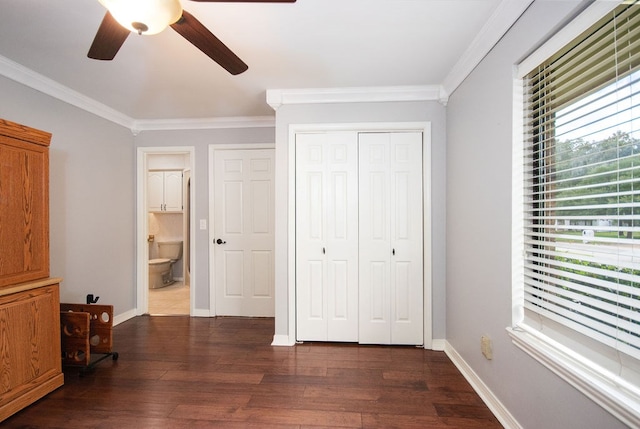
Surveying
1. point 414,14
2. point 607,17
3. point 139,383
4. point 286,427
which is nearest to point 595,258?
point 607,17

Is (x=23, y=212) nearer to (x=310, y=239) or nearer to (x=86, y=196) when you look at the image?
(x=86, y=196)

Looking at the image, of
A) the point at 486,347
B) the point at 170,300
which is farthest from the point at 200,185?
the point at 486,347

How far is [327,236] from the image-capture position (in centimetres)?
274

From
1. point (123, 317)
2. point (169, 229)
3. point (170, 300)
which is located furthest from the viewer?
point (169, 229)

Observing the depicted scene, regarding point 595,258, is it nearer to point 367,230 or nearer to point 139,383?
point 367,230

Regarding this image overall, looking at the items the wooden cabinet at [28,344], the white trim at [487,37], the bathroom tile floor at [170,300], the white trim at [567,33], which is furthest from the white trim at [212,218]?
the white trim at [567,33]

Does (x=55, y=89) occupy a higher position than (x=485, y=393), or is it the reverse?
A: (x=55, y=89)

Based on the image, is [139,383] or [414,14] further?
[139,383]

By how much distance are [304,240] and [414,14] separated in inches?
76.0

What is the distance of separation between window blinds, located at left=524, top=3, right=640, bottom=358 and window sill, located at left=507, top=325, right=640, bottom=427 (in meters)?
0.12

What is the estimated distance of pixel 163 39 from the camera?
189cm

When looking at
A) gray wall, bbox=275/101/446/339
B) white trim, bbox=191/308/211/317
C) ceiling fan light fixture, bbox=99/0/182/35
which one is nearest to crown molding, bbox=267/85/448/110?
gray wall, bbox=275/101/446/339

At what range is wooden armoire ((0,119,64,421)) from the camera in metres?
1.75

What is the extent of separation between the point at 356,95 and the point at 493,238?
1708 millimetres
